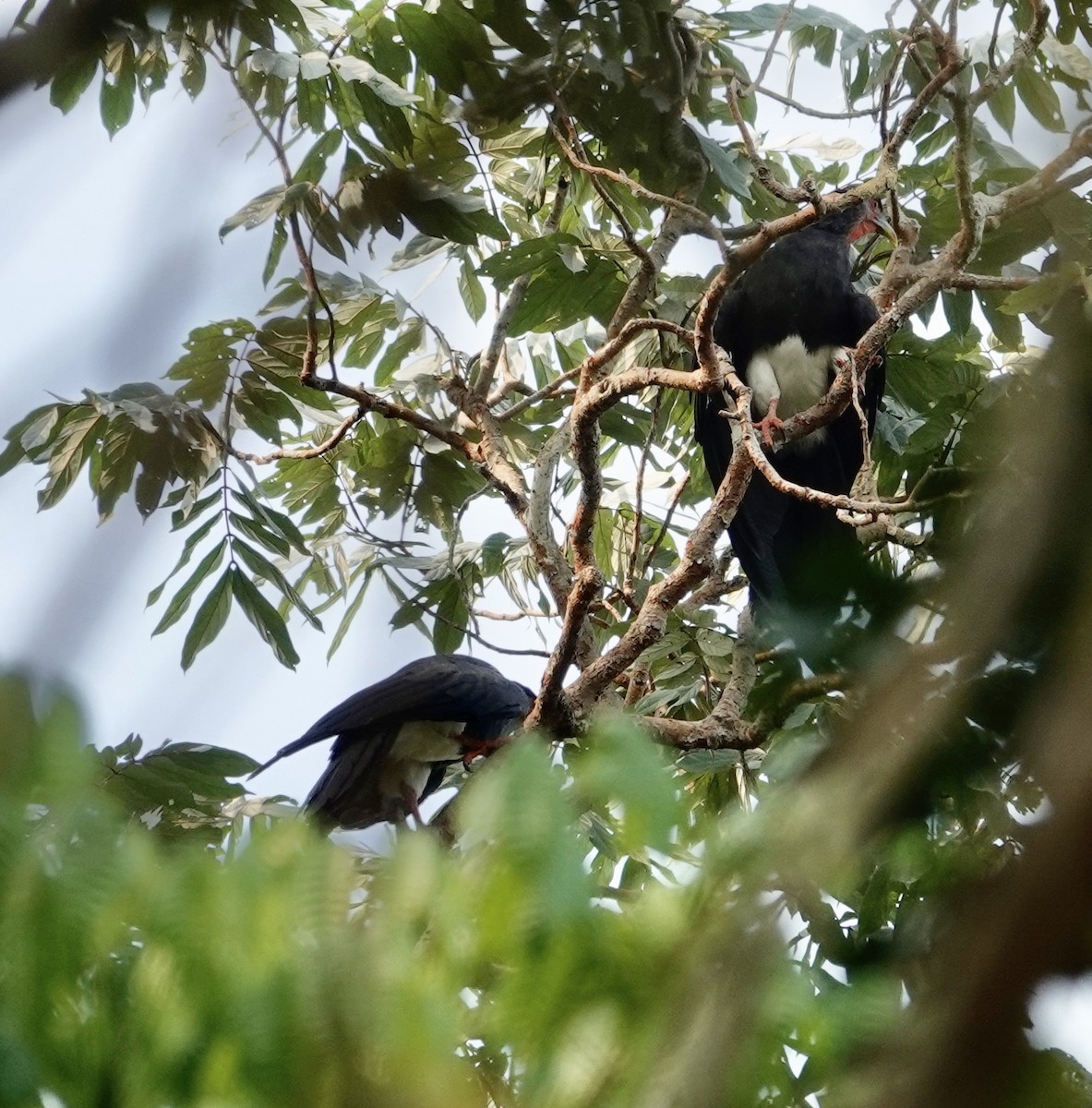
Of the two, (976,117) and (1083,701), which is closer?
(1083,701)

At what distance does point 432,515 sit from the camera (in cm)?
260

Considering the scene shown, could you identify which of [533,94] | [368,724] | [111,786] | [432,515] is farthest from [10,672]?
[368,724]

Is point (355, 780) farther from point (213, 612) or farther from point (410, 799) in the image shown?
point (213, 612)

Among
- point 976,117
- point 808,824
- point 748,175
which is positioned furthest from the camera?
point 748,175

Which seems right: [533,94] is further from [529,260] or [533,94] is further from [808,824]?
[529,260]

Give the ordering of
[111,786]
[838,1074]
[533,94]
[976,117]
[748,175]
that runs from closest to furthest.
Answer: [838,1074]
[533,94]
[111,786]
[976,117]
[748,175]

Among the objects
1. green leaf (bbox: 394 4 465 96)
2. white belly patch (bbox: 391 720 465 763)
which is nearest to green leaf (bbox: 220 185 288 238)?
green leaf (bbox: 394 4 465 96)

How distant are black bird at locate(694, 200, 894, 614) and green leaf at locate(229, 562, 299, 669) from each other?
4.00 ft

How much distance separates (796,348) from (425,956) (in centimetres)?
254

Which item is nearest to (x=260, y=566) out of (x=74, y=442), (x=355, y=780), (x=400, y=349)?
(x=74, y=442)

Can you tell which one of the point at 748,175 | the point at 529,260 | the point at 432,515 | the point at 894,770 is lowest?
the point at 894,770

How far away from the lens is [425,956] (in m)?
0.82

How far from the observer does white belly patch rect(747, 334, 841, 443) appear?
3109mm

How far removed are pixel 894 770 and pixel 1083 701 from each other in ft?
0.31
